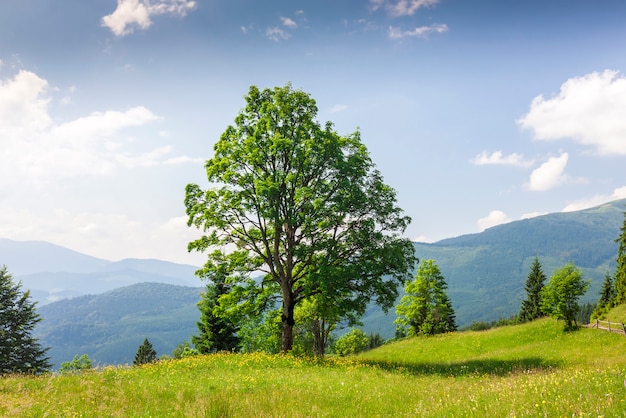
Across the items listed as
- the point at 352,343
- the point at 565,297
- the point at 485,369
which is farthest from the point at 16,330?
the point at 352,343

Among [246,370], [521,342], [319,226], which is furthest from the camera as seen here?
[521,342]

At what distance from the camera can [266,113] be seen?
2452 centimetres

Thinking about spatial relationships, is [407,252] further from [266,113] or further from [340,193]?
[266,113]

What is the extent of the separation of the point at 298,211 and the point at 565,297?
26.9 meters

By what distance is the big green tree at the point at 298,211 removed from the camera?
73.3 ft

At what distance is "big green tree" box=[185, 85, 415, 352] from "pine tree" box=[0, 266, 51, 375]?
125ft

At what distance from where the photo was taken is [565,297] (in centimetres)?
3438

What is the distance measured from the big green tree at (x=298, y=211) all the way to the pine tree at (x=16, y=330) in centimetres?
3810

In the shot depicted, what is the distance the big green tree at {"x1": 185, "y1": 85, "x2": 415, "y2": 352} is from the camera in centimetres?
2234

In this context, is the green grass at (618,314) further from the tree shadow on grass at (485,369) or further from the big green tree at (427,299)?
the big green tree at (427,299)

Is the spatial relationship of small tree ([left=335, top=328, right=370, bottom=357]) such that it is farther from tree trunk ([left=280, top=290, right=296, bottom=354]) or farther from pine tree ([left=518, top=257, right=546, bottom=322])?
tree trunk ([left=280, top=290, right=296, bottom=354])

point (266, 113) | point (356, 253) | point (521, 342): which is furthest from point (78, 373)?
point (521, 342)

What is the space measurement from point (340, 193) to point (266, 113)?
276 inches

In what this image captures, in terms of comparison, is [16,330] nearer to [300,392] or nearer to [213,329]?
[213,329]
